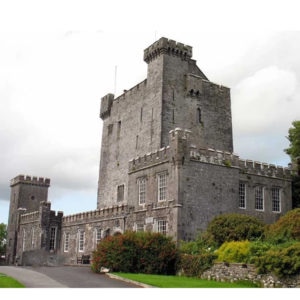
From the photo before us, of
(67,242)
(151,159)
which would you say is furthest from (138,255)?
(67,242)

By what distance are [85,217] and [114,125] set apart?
1029cm

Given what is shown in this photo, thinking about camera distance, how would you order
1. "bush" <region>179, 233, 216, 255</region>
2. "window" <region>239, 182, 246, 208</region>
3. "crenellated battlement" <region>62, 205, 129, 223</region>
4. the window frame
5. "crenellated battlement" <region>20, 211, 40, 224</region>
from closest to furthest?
"bush" <region>179, 233, 216, 255</region>, the window frame, "window" <region>239, 182, 246, 208</region>, "crenellated battlement" <region>62, 205, 129, 223</region>, "crenellated battlement" <region>20, 211, 40, 224</region>

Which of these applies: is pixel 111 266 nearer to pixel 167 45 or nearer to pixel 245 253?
pixel 245 253

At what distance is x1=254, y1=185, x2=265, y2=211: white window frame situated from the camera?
34.3m

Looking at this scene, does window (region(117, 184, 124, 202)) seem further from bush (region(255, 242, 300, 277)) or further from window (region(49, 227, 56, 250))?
bush (region(255, 242, 300, 277))

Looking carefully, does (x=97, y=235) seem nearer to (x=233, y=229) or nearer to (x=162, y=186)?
(x=162, y=186)

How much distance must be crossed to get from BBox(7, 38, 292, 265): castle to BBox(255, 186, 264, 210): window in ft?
0.24

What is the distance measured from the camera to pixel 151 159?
33500 mm

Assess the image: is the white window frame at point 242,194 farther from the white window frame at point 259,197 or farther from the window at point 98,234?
the window at point 98,234

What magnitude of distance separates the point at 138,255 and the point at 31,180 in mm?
37178

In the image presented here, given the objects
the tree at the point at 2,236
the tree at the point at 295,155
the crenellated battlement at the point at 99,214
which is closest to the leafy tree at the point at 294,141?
the tree at the point at 295,155

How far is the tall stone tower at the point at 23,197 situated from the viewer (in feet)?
192

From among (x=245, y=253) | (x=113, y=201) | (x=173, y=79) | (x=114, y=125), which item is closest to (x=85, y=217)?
(x=113, y=201)

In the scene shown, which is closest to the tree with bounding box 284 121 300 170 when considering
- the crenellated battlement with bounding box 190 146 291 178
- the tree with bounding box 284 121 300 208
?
the tree with bounding box 284 121 300 208
